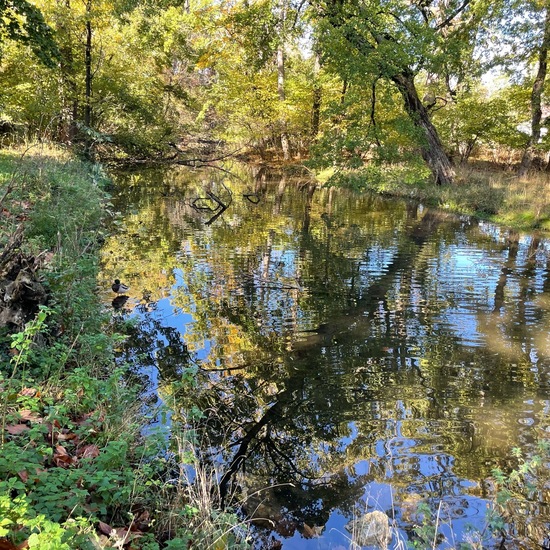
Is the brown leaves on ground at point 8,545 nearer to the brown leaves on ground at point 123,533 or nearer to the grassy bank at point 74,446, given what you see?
the grassy bank at point 74,446

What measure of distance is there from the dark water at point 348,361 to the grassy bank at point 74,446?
62 cm

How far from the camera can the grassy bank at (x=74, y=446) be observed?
2436mm

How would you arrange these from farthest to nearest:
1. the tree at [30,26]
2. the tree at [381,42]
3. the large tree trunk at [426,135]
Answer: the large tree trunk at [426,135] < the tree at [381,42] < the tree at [30,26]

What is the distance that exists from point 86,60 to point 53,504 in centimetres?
2419

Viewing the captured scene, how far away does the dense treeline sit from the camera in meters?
17.3

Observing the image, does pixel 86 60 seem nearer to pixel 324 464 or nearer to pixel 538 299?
pixel 538 299

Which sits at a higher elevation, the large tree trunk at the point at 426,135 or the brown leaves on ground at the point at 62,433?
the large tree trunk at the point at 426,135

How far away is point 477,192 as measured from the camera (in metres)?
18.9

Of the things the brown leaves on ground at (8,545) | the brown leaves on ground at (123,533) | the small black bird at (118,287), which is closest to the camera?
the brown leaves on ground at (8,545)

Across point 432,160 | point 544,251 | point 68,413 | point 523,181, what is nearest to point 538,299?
point 544,251

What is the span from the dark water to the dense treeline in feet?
17.5

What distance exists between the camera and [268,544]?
3441 mm

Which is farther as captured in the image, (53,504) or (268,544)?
(268,544)

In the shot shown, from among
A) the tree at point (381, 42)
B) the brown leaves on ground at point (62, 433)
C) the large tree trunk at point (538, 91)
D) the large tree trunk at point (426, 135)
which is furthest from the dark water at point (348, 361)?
the large tree trunk at point (538, 91)
